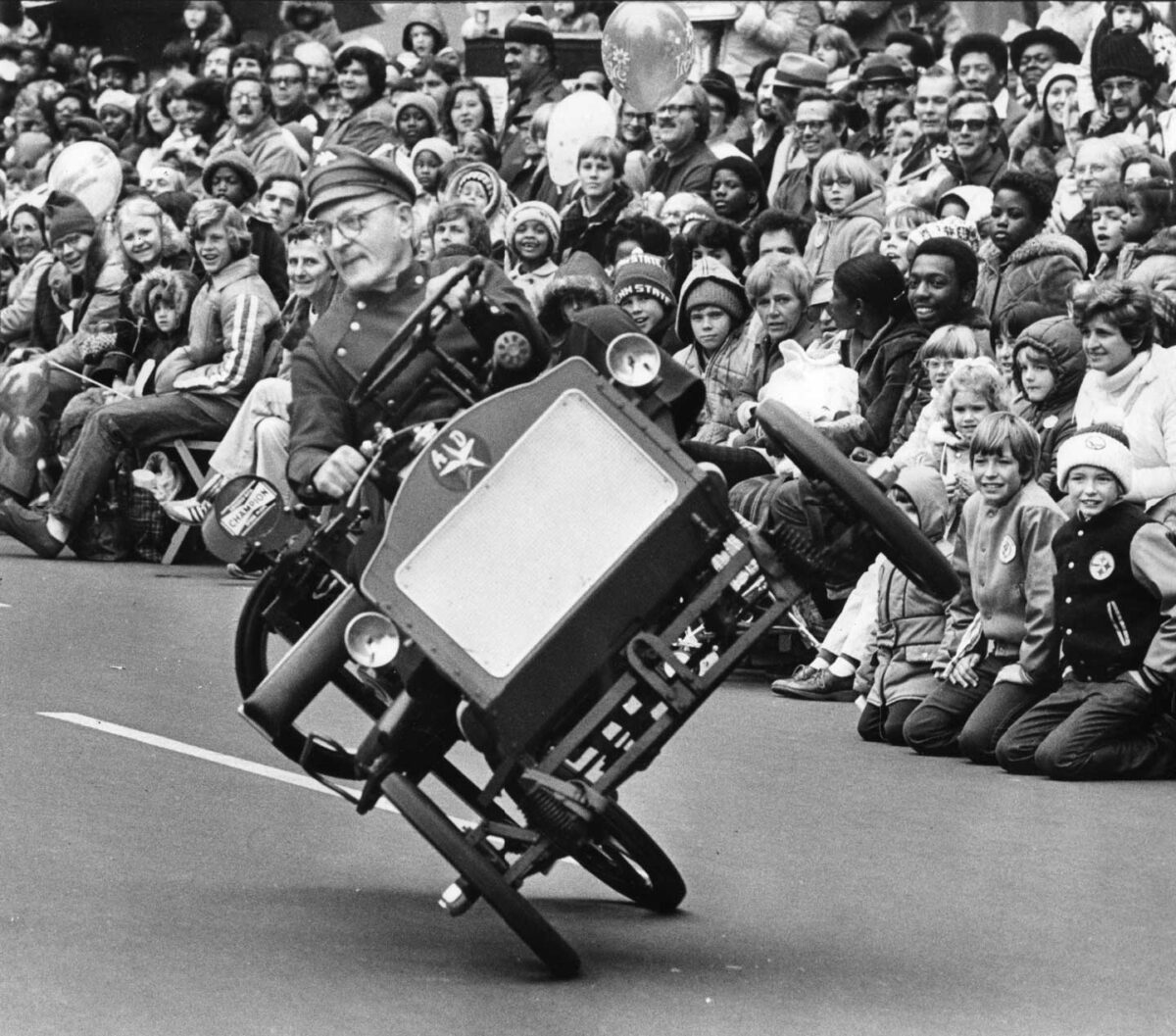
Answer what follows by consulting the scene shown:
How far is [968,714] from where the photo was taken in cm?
1023

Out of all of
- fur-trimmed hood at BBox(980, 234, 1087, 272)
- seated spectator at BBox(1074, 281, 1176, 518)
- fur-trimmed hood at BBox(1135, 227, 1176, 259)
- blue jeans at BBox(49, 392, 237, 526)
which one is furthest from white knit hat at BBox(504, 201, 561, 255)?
seated spectator at BBox(1074, 281, 1176, 518)

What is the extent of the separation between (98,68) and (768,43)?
8467 millimetres

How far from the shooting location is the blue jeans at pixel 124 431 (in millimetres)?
15891

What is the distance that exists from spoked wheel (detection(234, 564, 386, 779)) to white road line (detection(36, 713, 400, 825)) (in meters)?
1.24

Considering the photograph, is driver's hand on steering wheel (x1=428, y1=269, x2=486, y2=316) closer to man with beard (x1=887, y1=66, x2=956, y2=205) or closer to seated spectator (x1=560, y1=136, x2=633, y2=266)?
man with beard (x1=887, y1=66, x2=956, y2=205)

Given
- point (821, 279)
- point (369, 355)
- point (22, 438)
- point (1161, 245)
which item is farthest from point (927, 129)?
point (369, 355)

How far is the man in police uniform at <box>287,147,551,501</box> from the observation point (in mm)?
6625

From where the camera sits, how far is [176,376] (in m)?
16.1

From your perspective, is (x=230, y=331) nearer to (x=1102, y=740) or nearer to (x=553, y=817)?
(x=1102, y=740)

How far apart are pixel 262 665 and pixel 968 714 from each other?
3820 millimetres

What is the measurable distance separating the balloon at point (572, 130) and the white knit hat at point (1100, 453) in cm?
779

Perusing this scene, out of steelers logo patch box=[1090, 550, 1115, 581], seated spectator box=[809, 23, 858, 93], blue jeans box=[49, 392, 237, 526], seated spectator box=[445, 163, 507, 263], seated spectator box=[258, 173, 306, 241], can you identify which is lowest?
blue jeans box=[49, 392, 237, 526]

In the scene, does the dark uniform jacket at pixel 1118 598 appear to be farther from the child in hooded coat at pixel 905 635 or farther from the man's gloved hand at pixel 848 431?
the man's gloved hand at pixel 848 431

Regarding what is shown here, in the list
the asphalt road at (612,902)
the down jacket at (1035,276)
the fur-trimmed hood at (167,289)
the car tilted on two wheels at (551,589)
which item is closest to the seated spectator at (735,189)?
the down jacket at (1035,276)
